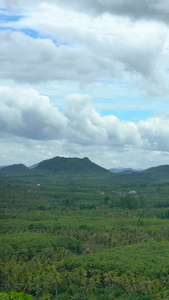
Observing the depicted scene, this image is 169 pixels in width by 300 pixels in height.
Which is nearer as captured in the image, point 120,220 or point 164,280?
point 164,280

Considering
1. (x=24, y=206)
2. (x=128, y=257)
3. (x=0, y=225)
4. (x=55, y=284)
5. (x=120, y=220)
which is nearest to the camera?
(x=55, y=284)

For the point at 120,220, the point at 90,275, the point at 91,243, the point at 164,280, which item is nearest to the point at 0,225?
the point at 91,243

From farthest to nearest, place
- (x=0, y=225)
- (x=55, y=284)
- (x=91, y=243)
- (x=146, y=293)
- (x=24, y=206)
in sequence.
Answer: (x=24, y=206), (x=0, y=225), (x=91, y=243), (x=55, y=284), (x=146, y=293)

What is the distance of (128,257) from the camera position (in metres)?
89.8

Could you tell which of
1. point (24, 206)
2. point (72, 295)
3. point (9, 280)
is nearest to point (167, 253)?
point (72, 295)

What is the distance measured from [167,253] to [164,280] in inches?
713

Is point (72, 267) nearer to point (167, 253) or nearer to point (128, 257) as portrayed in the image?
point (128, 257)

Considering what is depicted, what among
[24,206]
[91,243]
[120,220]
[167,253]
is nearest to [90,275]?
[167,253]

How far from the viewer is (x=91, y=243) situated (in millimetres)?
114375

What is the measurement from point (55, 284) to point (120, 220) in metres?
→ 74.4

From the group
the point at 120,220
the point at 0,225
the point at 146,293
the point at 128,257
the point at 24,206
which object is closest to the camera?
the point at 146,293

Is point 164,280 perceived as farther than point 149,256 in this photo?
No

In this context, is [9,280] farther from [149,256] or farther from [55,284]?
[149,256]

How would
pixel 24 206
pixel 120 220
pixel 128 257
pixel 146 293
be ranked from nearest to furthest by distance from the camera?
pixel 146 293, pixel 128 257, pixel 120 220, pixel 24 206
